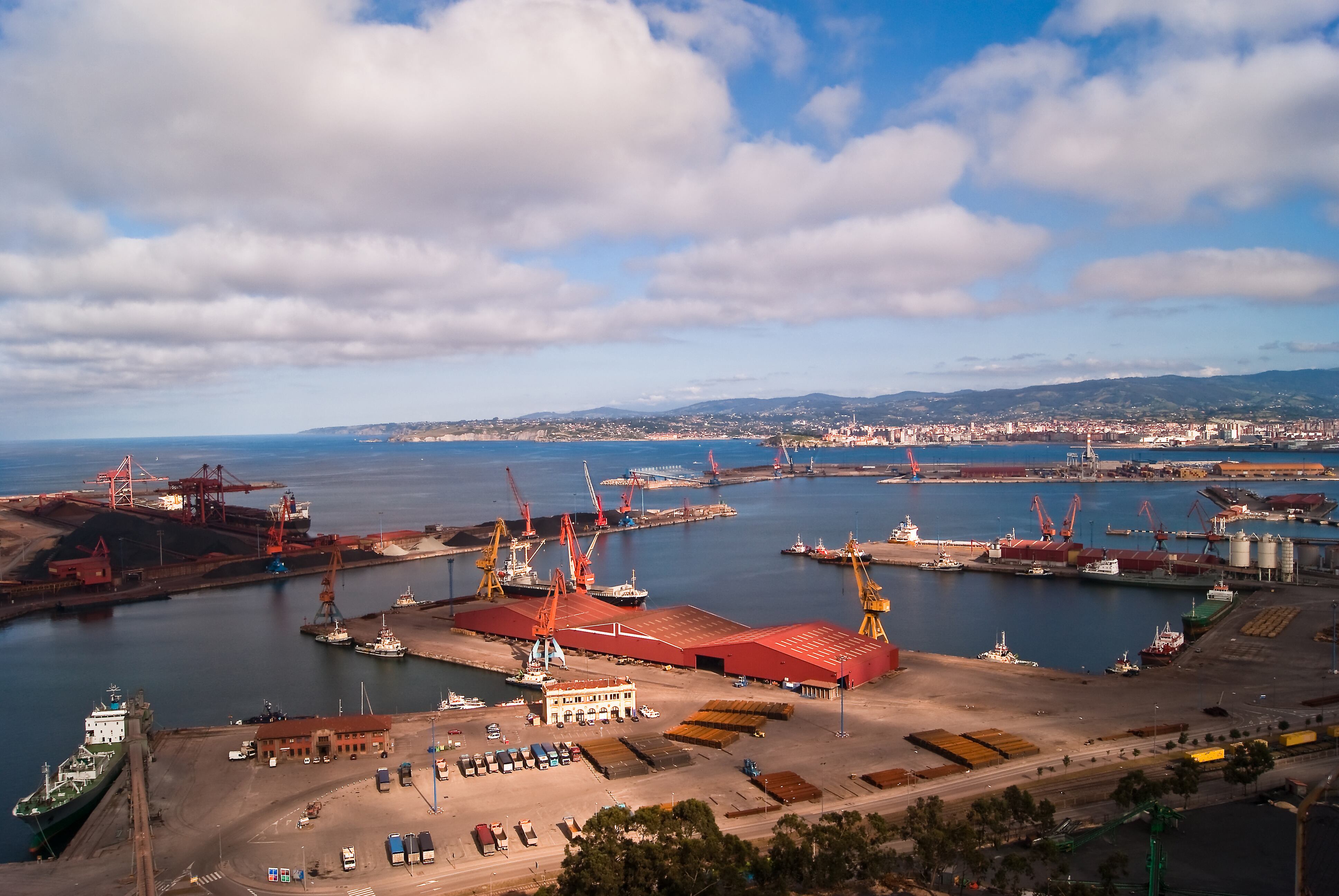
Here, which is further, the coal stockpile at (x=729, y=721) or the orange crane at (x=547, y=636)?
the orange crane at (x=547, y=636)

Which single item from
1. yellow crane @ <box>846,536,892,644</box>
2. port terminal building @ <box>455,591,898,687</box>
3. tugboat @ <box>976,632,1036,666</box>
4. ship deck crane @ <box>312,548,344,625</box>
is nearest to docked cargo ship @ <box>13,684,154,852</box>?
port terminal building @ <box>455,591,898,687</box>

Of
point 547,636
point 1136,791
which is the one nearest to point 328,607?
point 547,636

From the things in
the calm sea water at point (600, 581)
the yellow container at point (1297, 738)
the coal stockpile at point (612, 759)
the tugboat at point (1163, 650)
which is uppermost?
the yellow container at point (1297, 738)

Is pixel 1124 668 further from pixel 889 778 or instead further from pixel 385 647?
pixel 385 647

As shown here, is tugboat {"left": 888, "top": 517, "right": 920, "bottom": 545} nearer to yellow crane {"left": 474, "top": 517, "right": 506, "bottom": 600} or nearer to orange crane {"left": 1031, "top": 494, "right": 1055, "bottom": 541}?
orange crane {"left": 1031, "top": 494, "right": 1055, "bottom": 541}

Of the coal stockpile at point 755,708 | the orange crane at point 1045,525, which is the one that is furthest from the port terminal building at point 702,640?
the orange crane at point 1045,525

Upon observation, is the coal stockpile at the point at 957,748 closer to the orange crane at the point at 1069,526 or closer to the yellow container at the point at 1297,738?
the yellow container at the point at 1297,738
